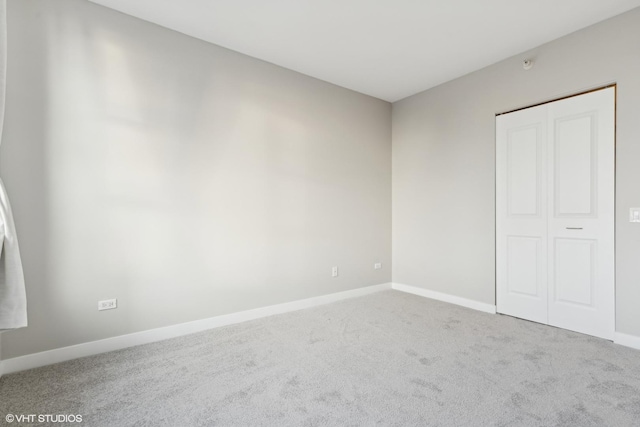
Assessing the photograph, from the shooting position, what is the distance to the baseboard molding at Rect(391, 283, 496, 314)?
3.59 metres

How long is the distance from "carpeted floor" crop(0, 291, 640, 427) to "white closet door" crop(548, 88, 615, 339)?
27 centimetres

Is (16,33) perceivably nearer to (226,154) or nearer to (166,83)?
(166,83)

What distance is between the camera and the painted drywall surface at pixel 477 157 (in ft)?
8.60

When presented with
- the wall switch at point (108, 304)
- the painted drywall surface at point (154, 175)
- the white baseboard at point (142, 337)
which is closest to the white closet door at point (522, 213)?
the painted drywall surface at point (154, 175)

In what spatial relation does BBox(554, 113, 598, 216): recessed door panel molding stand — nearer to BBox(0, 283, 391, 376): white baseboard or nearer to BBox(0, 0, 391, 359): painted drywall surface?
BBox(0, 0, 391, 359): painted drywall surface

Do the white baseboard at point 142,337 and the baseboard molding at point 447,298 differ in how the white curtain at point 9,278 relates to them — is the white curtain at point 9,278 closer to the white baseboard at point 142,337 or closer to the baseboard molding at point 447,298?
the white baseboard at point 142,337

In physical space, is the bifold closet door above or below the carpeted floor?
above

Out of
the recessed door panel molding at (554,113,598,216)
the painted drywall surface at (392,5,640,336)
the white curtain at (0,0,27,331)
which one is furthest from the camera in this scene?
the recessed door panel molding at (554,113,598,216)

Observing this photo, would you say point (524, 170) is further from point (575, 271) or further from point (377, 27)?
point (377, 27)

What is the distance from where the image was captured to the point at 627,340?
2598 millimetres

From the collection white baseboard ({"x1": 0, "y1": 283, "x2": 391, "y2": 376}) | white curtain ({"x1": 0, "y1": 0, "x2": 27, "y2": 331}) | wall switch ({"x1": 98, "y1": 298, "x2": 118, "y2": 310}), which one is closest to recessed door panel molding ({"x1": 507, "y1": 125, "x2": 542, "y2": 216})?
white baseboard ({"x1": 0, "y1": 283, "x2": 391, "y2": 376})

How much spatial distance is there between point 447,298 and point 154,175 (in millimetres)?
3706

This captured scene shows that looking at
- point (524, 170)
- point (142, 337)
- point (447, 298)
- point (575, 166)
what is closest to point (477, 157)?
point (524, 170)

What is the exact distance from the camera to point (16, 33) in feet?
7.23
